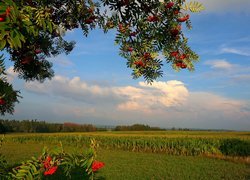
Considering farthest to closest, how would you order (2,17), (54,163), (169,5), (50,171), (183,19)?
1. (183,19)
2. (169,5)
3. (54,163)
4. (50,171)
5. (2,17)

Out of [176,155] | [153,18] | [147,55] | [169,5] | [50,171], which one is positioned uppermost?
[169,5]

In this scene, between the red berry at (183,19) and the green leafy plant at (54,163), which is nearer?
the green leafy plant at (54,163)

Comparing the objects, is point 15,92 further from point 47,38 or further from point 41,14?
point 47,38

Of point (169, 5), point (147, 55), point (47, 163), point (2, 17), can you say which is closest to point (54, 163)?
point (47, 163)

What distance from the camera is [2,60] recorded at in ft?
8.50

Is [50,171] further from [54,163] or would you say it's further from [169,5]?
[169,5]

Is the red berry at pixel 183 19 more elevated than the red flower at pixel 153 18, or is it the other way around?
the red berry at pixel 183 19

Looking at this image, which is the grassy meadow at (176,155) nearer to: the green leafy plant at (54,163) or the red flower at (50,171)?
the green leafy plant at (54,163)

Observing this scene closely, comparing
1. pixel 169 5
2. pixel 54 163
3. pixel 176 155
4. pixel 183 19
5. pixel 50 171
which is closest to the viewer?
pixel 50 171

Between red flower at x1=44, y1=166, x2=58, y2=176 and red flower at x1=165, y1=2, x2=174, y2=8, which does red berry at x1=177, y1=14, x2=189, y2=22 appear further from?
red flower at x1=44, y1=166, x2=58, y2=176

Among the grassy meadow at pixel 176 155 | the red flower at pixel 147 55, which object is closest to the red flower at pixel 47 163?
the red flower at pixel 147 55

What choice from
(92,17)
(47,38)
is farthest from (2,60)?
(47,38)

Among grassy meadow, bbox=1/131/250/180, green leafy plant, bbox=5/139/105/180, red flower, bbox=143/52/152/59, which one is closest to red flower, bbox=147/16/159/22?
red flower, bbox=143/52/152/59

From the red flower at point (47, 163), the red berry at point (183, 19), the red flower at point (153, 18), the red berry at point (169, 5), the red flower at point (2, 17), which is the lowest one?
the red flower at point (47, 163)
